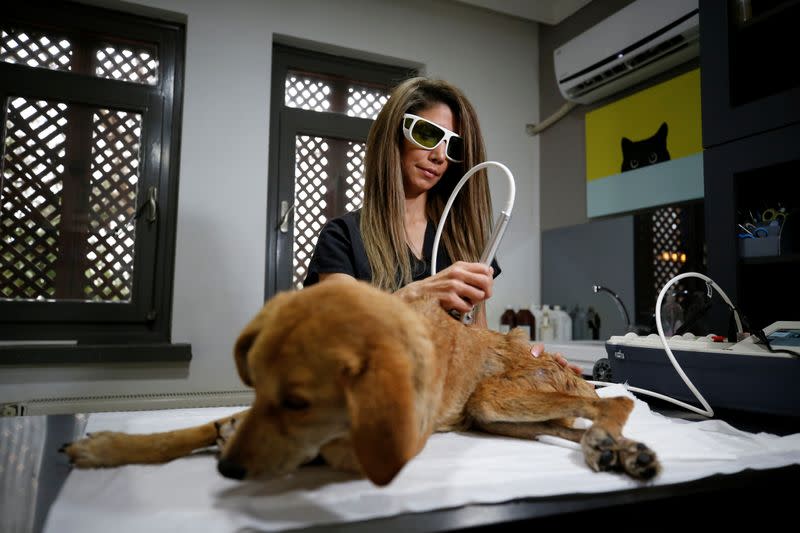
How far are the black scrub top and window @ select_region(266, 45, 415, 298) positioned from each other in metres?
1.56

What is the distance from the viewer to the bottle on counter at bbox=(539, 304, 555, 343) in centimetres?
A: 347

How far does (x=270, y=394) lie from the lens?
62 centimetres

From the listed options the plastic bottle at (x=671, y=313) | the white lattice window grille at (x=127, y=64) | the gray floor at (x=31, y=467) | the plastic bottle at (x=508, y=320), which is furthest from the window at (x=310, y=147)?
the gray floor at (x=31, y=467)

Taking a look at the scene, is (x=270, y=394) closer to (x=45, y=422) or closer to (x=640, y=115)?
(x=45, y=422)

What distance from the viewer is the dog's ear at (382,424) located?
0.55m

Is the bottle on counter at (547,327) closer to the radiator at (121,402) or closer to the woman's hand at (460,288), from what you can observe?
the radiator at (121,402)

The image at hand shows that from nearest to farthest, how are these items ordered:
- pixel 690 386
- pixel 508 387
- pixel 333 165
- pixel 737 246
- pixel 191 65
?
pixel 508 387 < pixel 690 386 < pixel 737 246 < pixel 191 65 < pixel 333 165

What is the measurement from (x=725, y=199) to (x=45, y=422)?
2184 millimetres

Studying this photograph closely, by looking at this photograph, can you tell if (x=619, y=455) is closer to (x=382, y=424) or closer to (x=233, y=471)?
(x=382, y=424)

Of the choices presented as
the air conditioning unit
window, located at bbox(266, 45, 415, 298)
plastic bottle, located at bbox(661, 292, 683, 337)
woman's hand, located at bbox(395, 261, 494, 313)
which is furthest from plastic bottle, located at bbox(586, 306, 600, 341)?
woman's hand, located at bbox(395, 261, 494, 313)

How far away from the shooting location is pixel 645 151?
3.12 meters

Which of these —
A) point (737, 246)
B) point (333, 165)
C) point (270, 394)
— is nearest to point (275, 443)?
point (270, 394)

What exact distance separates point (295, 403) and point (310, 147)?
3.10m

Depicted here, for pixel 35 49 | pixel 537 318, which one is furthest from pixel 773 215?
pixel 35 49
